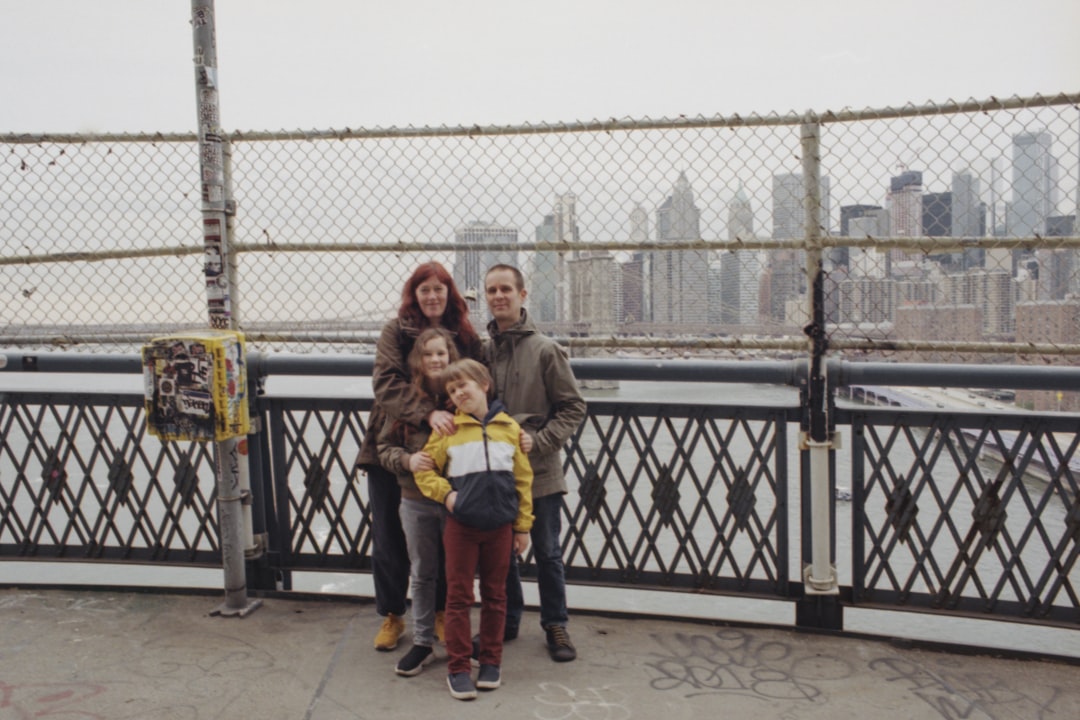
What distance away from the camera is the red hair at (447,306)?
3.93 m

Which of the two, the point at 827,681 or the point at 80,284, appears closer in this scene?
the point at 827,681

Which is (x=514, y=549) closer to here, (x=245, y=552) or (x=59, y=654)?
(x=245, y=552)

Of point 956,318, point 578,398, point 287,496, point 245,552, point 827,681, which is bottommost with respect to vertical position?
point 827,681

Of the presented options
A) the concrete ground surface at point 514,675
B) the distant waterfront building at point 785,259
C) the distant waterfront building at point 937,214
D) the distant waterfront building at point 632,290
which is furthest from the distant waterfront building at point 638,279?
the concrete ground surface at point 514,675

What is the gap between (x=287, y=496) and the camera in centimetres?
460

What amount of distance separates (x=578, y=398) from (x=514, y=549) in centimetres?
74

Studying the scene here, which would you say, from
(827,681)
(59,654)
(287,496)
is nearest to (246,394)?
(287,496)

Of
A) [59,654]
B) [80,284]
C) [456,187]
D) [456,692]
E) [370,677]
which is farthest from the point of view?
[80,284]

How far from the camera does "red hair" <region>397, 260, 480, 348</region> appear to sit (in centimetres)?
393

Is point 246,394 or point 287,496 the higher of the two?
point 246,394

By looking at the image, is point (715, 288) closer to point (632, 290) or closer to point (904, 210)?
point (632, 290)

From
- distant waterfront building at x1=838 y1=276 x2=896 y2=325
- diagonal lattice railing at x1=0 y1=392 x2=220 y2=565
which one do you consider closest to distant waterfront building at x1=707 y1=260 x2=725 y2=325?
distant waterfront building at x1=838 y1=276 x2=896 y2=325

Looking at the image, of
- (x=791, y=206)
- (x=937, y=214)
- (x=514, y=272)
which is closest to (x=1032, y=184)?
(x=937, y=214)

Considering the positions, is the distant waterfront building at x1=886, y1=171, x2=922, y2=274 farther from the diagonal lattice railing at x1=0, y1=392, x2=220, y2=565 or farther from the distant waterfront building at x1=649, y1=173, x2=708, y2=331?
the diagonal lattice railing at x1=0, y1=392, x2=220, y2=565
